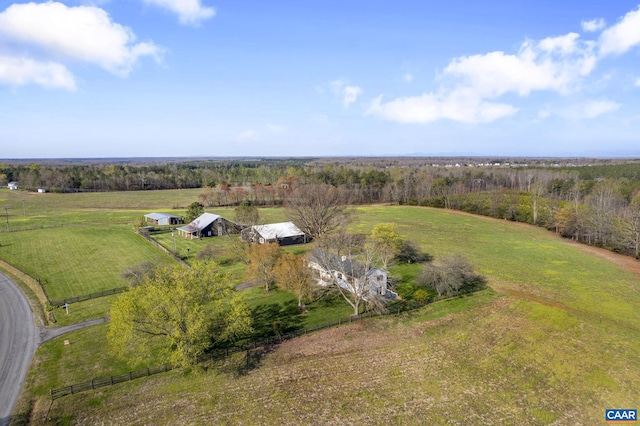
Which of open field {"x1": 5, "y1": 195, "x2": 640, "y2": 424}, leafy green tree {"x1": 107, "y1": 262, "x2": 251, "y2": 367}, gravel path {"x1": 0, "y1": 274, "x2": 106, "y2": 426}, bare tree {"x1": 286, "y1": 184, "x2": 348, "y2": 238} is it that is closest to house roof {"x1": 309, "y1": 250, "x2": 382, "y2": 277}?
open field {"x1": 5, "y1": 195, "x2": 640, "y2": 424}

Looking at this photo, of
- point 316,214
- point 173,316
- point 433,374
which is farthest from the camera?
point 316,214

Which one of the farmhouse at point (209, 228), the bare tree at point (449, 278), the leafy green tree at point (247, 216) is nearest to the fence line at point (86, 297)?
the leafy green tree at point (247, 216)

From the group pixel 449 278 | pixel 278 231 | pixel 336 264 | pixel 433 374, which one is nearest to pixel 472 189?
pixel 278 231

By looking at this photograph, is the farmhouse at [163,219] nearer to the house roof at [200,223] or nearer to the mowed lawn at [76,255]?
the mowed lawn at [76,255]

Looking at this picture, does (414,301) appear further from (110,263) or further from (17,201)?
(17,201)

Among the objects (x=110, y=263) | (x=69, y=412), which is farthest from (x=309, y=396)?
(x=110, y=263)

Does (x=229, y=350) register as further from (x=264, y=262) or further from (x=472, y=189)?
(x=472, y=189)

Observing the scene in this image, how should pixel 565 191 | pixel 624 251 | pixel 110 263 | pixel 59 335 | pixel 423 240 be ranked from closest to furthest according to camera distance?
pixel 59 335
pixel 110 263
pixel 624 251
pixel 423 240
pixel 565 191
